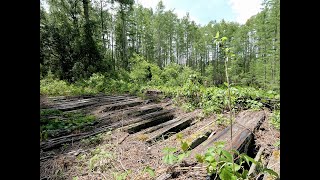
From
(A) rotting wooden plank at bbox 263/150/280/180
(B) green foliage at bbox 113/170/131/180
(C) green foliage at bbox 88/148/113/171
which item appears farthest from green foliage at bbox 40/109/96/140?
(A) rotting wooden plank at bbox 263/150/280/180

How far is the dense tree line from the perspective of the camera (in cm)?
1473

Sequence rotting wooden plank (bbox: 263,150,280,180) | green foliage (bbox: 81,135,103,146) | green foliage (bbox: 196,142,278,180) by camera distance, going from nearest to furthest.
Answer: green foliage (bbox: 196,142,278,180) < rotting wooden plank (bbox: 263,150,280,180) < green foliage (bbox: 81,135,103,146)

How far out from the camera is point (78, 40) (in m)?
15.4

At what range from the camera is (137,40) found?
94.6 ft

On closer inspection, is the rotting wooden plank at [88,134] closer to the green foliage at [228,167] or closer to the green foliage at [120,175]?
the green foliage at [120,175]

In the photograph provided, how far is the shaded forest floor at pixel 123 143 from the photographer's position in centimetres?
246

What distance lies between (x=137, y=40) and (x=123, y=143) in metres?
26.6

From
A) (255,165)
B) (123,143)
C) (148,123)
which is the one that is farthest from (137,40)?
(255,165)

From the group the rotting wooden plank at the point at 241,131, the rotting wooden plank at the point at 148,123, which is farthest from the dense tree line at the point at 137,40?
the rotting wooden plank at the point at 148,123

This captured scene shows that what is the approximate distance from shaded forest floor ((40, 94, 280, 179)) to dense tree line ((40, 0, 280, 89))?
1.25 meters

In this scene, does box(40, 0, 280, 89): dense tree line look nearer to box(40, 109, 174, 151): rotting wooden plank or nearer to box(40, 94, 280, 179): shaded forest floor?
box(40, 94, 280, 179): shaded forest floor

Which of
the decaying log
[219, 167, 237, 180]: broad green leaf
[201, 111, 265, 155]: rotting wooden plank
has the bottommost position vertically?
the decaying log
